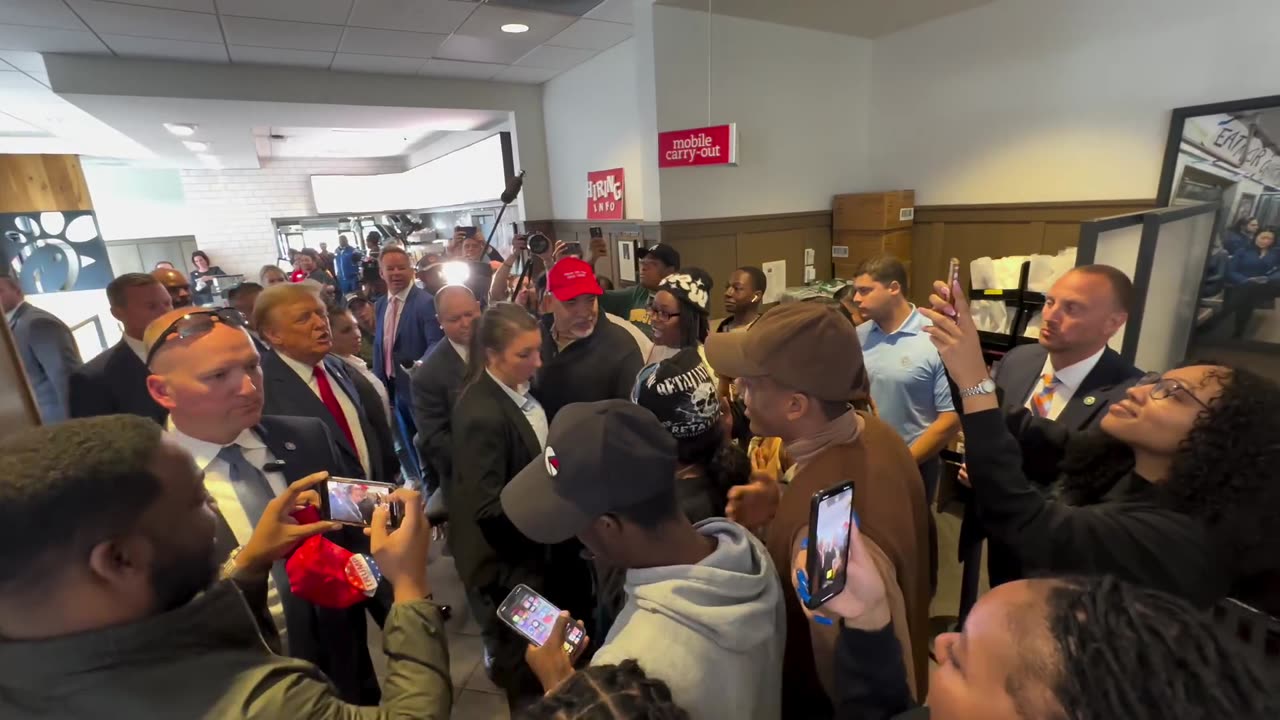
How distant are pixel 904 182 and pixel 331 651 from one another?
18.1ft

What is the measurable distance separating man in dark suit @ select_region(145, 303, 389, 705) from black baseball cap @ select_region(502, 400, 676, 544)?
85 centimetres

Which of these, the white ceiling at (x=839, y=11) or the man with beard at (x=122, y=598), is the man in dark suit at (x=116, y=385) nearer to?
the man with beard at (x=122, y=598)

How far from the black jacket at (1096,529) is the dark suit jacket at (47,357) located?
4.29m

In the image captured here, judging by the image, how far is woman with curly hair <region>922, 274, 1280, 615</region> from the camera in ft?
3.53

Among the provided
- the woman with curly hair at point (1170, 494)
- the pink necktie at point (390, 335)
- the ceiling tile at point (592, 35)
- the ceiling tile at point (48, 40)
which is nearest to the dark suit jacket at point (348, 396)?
the pink necktie at point (390, 335)

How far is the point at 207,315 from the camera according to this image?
1.46m

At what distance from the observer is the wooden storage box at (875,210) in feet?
16.0

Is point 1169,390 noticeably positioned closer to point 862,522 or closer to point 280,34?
point 862,522

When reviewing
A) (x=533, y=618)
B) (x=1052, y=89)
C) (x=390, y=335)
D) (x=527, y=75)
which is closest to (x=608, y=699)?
(x=533, y=618)

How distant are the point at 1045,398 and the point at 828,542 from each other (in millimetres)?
1567

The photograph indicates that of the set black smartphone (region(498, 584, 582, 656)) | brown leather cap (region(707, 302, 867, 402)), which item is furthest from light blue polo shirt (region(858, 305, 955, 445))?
black smartphone (region(498, 584, 582, 656))

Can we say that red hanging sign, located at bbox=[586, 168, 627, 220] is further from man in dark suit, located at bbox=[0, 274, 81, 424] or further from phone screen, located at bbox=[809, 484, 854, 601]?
phone screen, located at bbox=[809, 484, 854, 601]

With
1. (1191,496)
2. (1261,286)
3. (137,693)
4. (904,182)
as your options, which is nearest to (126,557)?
(137,693)

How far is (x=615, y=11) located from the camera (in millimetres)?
4145
